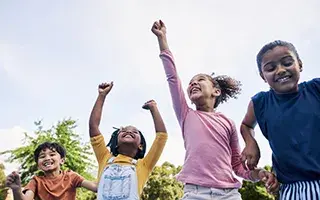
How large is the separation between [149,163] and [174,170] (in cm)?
1911

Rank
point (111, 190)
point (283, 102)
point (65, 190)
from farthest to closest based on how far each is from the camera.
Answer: point (65, 190)
point (111, 190)
point (283, 102)

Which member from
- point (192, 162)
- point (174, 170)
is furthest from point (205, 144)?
point (174, 170)

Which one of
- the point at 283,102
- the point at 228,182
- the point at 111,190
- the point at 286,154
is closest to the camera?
the point at 286,154

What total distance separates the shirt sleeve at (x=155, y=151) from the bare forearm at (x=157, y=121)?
0.05 metres

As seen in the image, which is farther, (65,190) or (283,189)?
(65,190)

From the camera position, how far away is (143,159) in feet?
12.3

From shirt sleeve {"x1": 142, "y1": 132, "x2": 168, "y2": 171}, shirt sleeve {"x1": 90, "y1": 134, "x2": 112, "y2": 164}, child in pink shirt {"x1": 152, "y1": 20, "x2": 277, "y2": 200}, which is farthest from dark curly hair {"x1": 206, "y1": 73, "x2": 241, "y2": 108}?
shirt sleeve {"x1": 90, "y1": 134, "x2": 112, "y2": 164}

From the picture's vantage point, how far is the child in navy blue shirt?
2.22 metres

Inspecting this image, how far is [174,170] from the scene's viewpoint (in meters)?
22.5

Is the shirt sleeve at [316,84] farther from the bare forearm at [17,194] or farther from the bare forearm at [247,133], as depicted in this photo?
the bare forearm at [17,194]

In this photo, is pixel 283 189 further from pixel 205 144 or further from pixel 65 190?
pixel 65 190

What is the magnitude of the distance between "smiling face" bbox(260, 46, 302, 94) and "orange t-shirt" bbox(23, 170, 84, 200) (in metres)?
2.35

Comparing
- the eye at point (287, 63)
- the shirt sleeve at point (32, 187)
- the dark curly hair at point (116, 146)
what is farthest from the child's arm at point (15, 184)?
the eye at point (287, 63)

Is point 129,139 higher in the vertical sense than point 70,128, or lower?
lower
